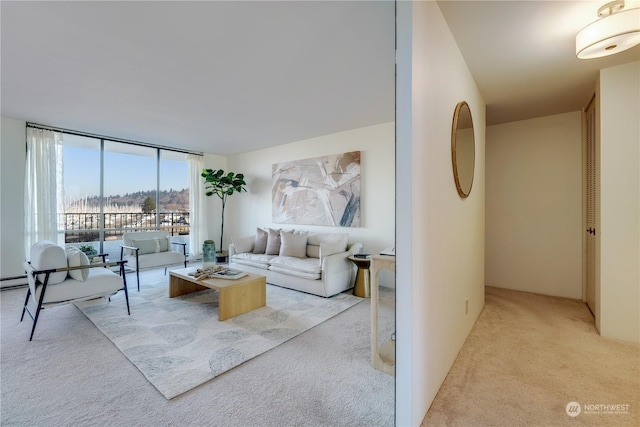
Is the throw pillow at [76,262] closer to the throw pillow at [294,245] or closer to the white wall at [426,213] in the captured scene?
the throw pillow at [294,245]

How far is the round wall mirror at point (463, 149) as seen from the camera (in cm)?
192

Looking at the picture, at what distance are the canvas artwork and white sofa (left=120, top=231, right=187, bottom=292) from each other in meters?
1.92

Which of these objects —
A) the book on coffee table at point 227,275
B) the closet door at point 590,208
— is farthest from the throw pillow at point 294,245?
the closet door at point 590,208

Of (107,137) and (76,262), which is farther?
(107,137)

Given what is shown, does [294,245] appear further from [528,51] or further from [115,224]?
[115,224]

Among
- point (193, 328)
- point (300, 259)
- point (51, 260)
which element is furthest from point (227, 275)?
point (51, 260)

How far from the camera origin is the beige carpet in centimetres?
151

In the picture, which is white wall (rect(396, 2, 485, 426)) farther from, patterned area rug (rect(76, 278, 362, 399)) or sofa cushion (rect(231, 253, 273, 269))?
sofa cushion (rect(231, 253, 273, 269))

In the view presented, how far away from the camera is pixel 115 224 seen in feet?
17.0

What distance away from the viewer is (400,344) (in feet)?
4.38

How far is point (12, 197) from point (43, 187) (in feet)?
1.16

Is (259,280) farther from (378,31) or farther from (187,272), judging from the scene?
(378,31)

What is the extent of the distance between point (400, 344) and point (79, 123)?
16.9ft

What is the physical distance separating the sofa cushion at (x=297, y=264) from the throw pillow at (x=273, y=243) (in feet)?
1.31
